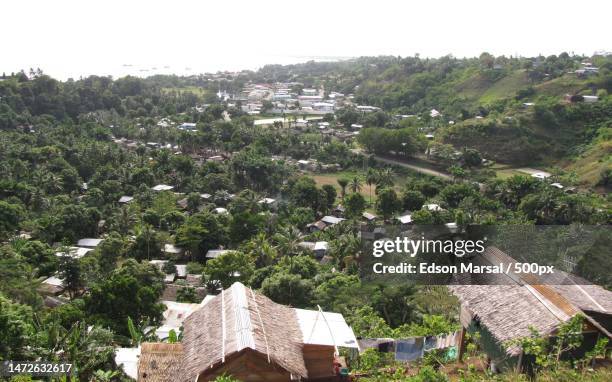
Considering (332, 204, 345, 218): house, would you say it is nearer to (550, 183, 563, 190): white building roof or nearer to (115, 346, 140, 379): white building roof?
(550, 183, 563, 190): white building roof

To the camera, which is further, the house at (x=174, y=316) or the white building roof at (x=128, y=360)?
the house at (x=174, y=316)

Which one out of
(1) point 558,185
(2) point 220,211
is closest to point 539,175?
(1) point 558,185

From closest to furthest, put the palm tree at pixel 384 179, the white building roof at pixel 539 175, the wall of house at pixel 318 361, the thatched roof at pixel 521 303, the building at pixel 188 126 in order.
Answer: the thatched roof at pixel 521 303 → the wall of house at pixel 318 361 → the palm tree at pixel 384 179 → the white building roof at pixel 539 175 → the building at pixel 188 126

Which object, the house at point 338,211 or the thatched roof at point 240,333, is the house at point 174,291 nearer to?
the thatched roof at point 240,333

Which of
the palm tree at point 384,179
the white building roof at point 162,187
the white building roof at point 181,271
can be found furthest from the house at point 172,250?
the palm tree at point 384,179

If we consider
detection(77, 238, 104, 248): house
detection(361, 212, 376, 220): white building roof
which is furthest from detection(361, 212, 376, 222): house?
detection(77, 238, 104, 248): house

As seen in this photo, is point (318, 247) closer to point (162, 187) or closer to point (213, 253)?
point (213, 253)

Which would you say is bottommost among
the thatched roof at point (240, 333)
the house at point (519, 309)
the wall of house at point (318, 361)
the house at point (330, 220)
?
the house at point (330, 220)
